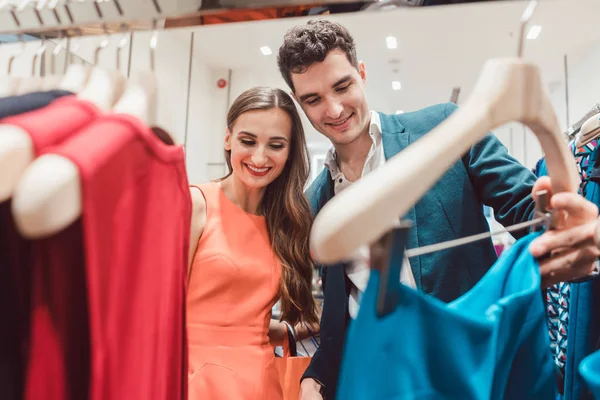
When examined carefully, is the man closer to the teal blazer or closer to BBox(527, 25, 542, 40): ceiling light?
the teal blazer

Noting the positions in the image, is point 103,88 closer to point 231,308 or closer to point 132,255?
point 132,255

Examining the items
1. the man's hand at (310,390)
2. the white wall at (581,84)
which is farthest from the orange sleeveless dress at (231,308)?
the white wall at (581,84)

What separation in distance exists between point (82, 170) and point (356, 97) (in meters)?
0.83

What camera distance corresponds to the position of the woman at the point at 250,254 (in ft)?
3.09

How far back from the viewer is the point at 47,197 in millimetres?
333

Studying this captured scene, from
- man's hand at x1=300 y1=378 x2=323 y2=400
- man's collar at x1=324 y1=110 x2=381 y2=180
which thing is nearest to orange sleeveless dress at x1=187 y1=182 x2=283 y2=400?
man's hand at x1=300 y1=378 x2=323 y2=400

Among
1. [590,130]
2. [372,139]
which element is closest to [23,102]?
[372,139]

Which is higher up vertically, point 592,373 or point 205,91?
point 205,91

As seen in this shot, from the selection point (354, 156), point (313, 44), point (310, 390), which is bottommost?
point (310, 390)

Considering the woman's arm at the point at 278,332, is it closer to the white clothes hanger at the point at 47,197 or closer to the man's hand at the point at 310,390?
the man's hand at the point at 310,390

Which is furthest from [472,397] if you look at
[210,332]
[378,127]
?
[378,127]

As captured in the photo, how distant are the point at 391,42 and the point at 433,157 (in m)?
4.11

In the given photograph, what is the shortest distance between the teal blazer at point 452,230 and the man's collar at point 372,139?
0.31ft

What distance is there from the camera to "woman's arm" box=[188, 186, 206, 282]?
1.03m
